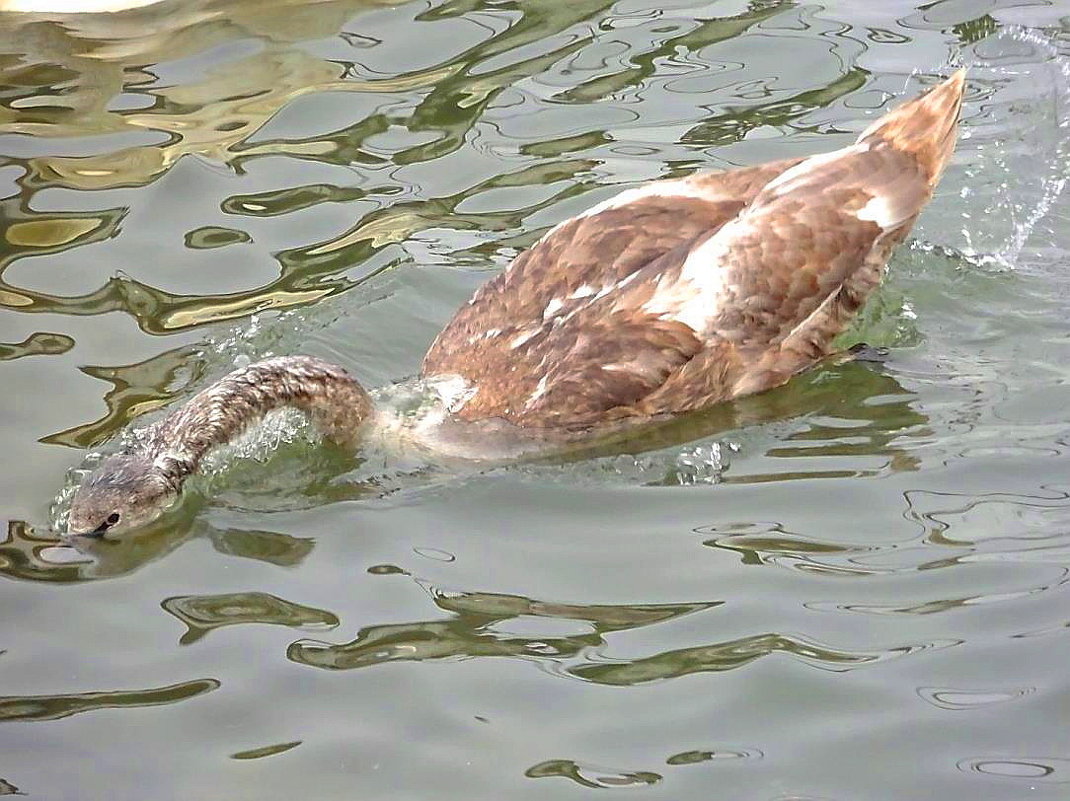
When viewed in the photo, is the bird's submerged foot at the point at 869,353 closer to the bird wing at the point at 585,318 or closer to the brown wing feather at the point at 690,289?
the brown wing feather at the point at 690,289

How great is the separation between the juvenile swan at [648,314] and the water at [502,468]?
0.68ft

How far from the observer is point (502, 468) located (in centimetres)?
703

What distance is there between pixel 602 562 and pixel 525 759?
1130 mm

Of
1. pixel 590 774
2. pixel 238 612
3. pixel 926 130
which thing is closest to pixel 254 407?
pixel 238 612

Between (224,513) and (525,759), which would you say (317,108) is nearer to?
(224,513)

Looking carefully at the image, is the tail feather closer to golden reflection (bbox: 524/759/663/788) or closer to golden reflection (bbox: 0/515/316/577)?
golden reflection (bbox: 0/515/316/577)

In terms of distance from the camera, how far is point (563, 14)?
10.6 metres

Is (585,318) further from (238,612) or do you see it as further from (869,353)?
(238,612)

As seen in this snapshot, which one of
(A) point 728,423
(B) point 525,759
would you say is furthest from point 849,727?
(A) point 728,423

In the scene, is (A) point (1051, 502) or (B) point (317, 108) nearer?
(A) point (1051, 502)

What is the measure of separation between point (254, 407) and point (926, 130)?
130 inches

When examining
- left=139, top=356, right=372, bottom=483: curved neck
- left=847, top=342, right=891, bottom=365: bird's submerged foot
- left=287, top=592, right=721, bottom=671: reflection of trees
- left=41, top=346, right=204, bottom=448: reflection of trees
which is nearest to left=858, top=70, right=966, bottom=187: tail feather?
left=847, top=342, right=891, bottom=365: bird's submerged foot

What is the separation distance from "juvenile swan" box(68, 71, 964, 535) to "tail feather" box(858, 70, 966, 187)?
0.06 feet

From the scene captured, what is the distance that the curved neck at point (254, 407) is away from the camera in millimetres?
6875
